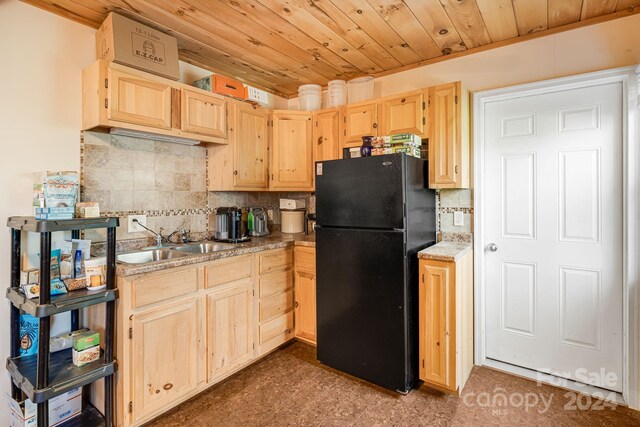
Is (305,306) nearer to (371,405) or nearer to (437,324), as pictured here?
(371,405)

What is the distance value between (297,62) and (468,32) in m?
1.34

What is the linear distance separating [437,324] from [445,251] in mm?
479

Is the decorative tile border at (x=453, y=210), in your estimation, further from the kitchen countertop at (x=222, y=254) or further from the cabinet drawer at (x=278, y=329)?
the cabinet drawer at (x=278, y=329)

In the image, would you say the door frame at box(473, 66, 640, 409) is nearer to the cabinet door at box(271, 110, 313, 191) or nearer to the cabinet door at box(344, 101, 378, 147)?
the cabinet door at box(344, 101, 378, 147)

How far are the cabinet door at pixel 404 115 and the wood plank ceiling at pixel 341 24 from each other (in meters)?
0.40

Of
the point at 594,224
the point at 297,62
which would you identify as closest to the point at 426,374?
the point at 594,224

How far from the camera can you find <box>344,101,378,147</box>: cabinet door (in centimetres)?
268

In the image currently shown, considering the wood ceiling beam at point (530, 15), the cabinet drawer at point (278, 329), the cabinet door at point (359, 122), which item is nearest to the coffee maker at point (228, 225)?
the cabinet drawer at point (278, 329)

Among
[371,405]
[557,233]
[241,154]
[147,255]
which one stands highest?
[241,154]

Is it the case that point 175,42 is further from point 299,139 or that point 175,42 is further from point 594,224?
point 594,224

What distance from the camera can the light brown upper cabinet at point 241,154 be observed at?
8.77ft

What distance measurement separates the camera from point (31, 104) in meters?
1.85

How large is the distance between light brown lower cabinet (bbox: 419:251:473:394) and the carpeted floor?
0.16 meters

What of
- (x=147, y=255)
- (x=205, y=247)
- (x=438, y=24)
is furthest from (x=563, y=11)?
(x=147, y=255)
